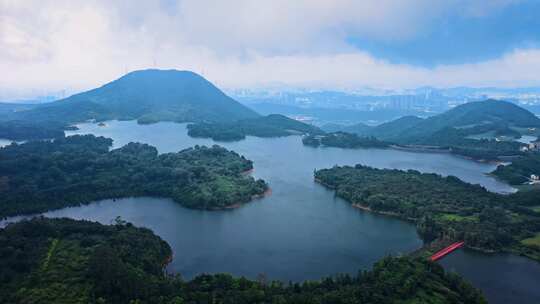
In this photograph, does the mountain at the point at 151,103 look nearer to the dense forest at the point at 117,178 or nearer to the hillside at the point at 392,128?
the hillside at the point at 392,128

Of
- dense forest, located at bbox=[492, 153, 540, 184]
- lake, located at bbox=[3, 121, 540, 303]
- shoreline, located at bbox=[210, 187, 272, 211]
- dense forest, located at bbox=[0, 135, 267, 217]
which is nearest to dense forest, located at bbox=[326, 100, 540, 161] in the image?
dense forest, located at bbox=[492, 153, 540, 184]

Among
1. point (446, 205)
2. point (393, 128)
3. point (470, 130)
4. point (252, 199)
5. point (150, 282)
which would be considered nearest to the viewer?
point (150, 282)

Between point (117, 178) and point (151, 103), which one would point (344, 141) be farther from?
point (151, 103)

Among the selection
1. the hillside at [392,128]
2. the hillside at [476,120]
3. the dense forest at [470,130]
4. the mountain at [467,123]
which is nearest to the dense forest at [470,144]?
the dense forest at [470,130]

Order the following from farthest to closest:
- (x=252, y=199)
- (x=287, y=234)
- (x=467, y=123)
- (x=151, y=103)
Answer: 1. (x=151, y=103)
2. (x=467, y=123)
3. (x=252, y=199)
4. (x=287, y=234)

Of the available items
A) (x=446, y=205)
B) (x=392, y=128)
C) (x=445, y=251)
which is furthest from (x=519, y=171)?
→ (x=392, y=128)

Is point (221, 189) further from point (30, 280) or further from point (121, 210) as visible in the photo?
point (30, 280)

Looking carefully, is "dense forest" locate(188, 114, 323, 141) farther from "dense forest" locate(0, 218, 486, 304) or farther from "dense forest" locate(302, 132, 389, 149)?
"dense forest" locate(0, 218, 486, 304)

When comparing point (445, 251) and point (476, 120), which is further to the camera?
point (476, 120)
